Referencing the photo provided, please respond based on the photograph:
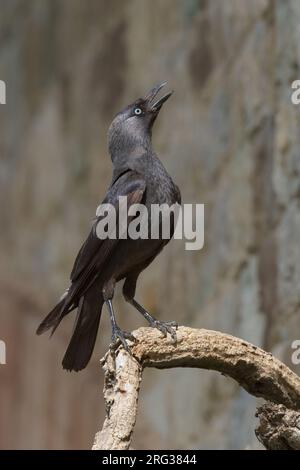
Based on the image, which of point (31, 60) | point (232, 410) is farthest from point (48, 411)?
point (31, 60)

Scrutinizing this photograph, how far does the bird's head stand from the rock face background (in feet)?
2.61

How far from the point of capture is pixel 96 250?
223 inches

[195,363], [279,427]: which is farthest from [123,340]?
[279,427]

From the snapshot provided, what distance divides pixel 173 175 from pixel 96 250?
2.39m

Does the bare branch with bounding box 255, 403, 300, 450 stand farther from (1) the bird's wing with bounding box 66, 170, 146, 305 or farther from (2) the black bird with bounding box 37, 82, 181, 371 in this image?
(1) the bird's wing with bounding box 66, 170, 146, 305

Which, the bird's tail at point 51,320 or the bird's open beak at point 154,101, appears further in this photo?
the bird's open beak at point 154,101

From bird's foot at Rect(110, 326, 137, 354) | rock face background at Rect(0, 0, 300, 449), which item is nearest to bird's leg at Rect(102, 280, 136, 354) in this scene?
bird's foot at Rect(110, 326, 137, 354)

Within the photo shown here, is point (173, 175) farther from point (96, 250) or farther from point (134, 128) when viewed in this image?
point (96, 250)

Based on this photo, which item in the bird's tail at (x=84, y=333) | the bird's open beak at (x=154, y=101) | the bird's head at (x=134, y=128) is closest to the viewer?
the bird's tail at (x=84, y=333)

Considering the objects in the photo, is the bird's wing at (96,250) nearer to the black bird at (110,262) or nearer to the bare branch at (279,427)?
the black bird at (110,262)

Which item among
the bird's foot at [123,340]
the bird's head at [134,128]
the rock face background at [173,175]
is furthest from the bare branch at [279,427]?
the bird's head at [134,128]

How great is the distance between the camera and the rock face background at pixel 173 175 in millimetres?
6812

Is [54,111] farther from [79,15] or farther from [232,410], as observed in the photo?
[232,410]

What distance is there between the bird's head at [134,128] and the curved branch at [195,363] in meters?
1.38
